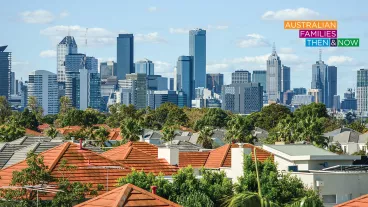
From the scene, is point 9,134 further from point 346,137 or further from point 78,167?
point 78,167

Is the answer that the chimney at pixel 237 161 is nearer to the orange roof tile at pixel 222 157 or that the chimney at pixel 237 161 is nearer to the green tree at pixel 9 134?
the orange roof tile at pixel 222 157

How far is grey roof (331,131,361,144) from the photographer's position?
141 metres

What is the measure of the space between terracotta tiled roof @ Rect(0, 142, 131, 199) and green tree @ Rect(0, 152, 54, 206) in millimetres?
1419

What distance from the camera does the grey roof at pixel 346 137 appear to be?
14112 cm

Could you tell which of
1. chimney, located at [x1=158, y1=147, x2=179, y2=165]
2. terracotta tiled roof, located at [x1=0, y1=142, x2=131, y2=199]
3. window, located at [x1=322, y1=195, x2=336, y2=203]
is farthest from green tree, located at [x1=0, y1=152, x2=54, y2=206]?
chimney, located at [x1=158, y1=147, x2=179, y2=165]

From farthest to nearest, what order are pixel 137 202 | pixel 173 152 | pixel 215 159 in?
pixel 215 159, pixel 173 152, pixel 137 202

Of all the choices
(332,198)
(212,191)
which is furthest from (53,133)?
(212,191)

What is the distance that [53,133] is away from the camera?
378ft

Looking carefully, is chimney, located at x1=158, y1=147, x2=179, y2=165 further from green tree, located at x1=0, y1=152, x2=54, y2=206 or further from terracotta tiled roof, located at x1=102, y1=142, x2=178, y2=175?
green tree, located at x1=0, y1=152, x2=54, y2=206

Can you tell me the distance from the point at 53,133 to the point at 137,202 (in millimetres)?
89705

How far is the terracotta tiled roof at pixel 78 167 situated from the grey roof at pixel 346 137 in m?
101

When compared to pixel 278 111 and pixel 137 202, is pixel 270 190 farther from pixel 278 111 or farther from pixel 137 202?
pixel 278 111

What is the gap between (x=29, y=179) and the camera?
3584 cm

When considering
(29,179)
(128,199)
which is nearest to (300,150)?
(29,179)
